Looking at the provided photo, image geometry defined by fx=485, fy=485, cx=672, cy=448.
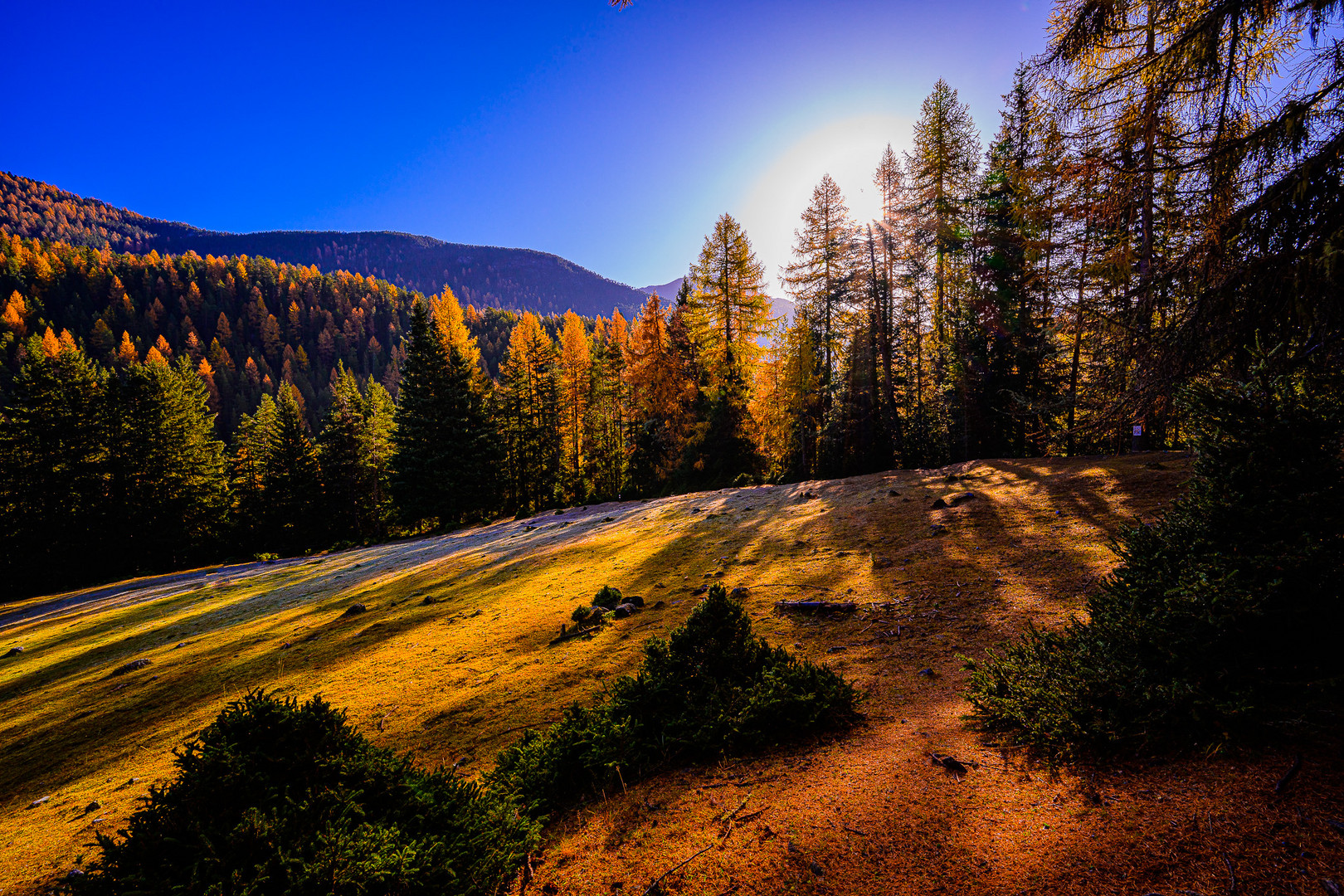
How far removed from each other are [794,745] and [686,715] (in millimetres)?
864

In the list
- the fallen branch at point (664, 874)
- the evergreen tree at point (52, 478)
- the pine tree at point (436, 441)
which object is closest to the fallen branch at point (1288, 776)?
the fallen branch at point (664, 874)

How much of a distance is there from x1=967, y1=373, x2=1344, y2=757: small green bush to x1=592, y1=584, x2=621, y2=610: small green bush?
541 centimetres

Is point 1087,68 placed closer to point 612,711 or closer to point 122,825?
point 612,711

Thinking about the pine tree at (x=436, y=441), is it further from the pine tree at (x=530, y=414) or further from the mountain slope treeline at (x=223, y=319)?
the mountain slope treeline at (x=223, y=319)

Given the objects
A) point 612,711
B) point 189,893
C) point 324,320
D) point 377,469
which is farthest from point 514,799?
point 324,320

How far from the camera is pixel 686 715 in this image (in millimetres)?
3926

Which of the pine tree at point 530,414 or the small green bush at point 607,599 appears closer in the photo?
the small green bush at point 607,599

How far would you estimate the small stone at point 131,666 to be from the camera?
830 centimetres

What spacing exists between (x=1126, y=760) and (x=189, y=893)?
4583mm

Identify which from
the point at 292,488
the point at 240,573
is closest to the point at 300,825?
the point at 240,573

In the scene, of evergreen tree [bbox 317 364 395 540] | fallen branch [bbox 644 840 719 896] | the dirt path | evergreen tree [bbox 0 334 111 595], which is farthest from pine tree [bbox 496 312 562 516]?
fallen branch [bbox 644 840 719 896]

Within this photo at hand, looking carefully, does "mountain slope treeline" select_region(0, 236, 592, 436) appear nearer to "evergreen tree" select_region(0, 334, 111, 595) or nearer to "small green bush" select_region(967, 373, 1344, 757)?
"evergreen tree" select_region(0, 334, 111, 595)

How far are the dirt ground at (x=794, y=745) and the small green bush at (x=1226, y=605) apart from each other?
0.23 meters

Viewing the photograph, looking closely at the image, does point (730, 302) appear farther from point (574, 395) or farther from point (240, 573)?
point (240, 573)
